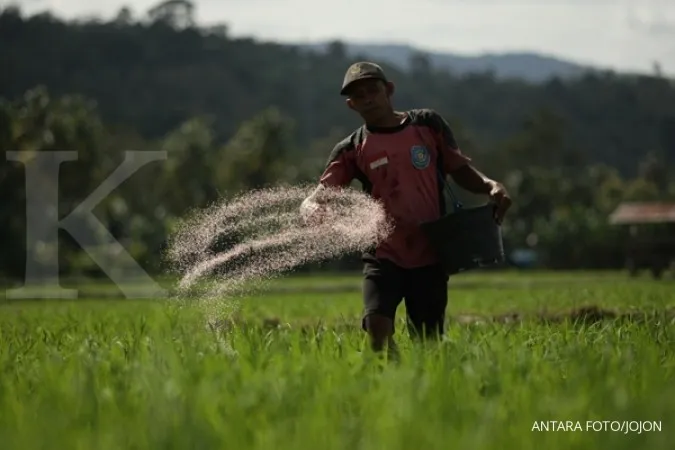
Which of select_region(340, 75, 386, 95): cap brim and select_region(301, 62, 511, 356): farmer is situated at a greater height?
select_region(340, 75, 386, 95): cap brim

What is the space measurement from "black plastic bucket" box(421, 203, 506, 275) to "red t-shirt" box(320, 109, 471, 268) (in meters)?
0.10

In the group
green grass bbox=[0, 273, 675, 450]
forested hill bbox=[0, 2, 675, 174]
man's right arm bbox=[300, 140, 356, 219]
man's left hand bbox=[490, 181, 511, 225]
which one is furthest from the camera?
forested hill bbox=[0, 2, 675, 174]

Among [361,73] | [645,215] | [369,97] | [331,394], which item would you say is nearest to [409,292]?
[369,97]

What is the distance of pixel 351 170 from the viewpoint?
5.29 m

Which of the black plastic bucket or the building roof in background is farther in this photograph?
the building roof in background

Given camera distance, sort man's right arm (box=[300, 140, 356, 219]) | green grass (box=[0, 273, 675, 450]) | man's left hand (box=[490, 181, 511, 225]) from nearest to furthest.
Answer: green grass (box=[0, 273, 675, 450]) < man's left hand (box=[490, 181, 511, 225]) < man's right arm (box=[300, 140, 356, 219])

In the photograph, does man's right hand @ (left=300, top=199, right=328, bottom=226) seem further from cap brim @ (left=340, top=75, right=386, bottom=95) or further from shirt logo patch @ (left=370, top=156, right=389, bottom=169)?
cap brim @ (left=340, top=75, right=386, bottom=95)

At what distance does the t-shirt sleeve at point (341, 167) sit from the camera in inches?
206

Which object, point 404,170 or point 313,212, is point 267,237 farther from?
point 404,170

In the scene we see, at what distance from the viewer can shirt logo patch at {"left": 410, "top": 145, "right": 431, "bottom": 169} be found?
16.8 feet

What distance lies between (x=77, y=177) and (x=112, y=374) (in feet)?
107

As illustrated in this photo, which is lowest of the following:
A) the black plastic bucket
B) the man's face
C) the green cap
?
the black plastic bucket

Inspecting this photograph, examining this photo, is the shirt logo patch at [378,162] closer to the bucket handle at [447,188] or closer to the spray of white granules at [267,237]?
the spray of white granules at [267,237]

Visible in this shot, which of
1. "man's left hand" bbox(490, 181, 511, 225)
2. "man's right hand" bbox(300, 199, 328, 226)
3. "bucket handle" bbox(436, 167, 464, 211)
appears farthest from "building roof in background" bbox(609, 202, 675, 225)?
A: "man's right hand" bbox(300, 199, 328, 226)
